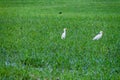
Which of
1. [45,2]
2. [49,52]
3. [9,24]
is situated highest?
[49,52]

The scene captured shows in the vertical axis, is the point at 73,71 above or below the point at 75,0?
above

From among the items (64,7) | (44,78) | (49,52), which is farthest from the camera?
(64,7)

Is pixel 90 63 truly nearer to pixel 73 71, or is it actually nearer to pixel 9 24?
pixel 73 71

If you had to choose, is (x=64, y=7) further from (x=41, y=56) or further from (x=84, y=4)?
(x=41, y=56)

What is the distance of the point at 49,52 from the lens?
8.77m

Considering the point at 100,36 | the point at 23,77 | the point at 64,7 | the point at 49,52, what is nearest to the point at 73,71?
the point at 23,77

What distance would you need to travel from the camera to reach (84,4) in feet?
78.6

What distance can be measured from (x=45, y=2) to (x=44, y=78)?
19414 millimetres

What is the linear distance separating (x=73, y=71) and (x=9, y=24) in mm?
6951

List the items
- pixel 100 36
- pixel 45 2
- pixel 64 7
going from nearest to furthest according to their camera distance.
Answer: pixel 100 36 → pixel 64 7 → pixel 45 2

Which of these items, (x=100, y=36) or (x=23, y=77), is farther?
(x=100, y=36)

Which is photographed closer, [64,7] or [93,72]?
[93,72]

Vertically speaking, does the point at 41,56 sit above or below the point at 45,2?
above

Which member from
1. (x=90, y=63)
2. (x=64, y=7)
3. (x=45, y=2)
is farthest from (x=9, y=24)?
(x=45, y=2)
